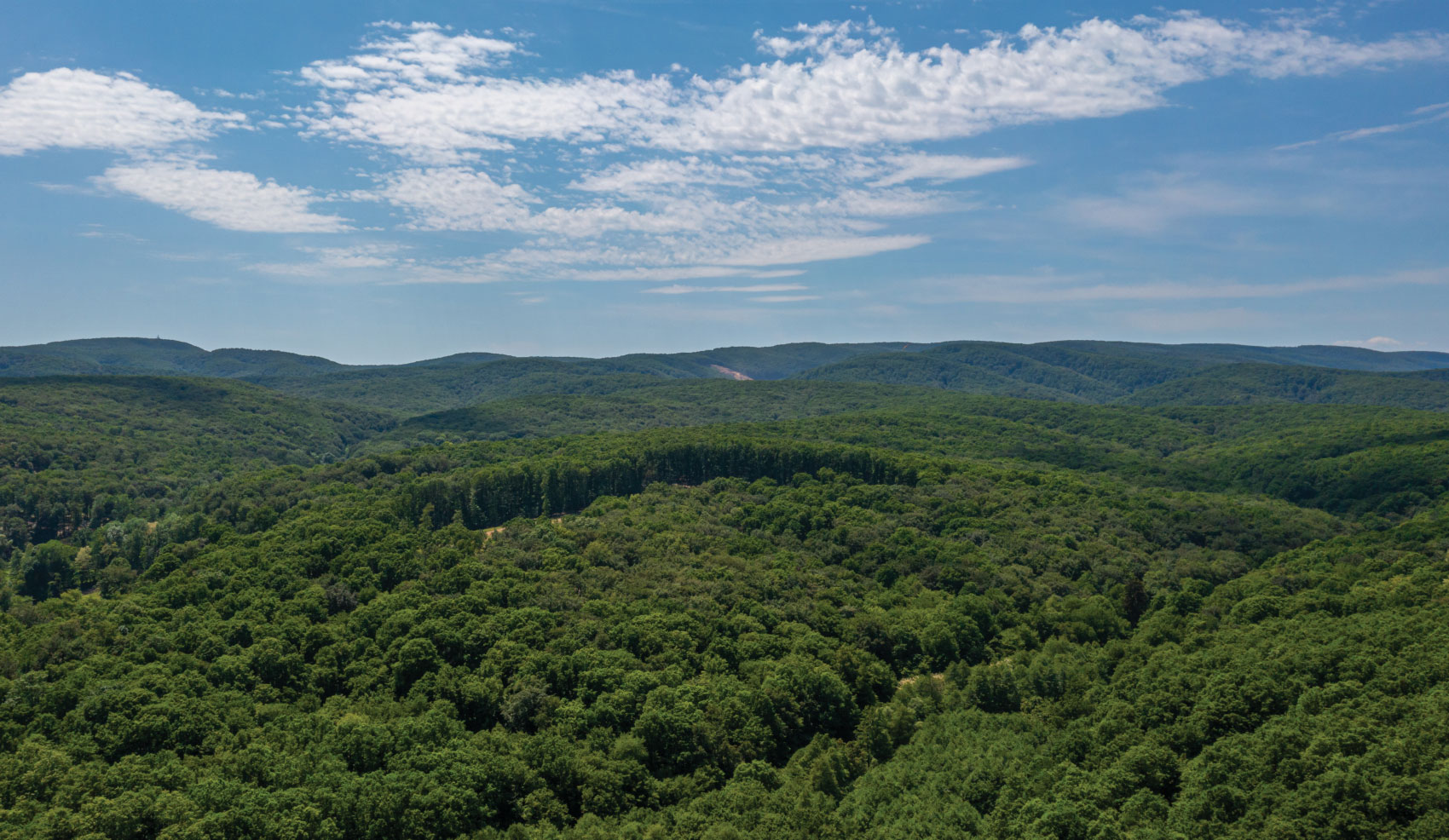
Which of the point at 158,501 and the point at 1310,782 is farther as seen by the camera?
the point at 158,501

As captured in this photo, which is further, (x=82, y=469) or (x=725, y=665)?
(x=82, y=469)

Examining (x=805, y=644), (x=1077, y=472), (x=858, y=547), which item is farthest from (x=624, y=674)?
(x=1077, y=472)

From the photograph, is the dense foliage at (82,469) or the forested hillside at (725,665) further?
the dense foliage at (82,469)

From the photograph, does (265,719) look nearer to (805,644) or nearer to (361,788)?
(361,788)

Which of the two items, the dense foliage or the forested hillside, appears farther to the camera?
the dense foliage

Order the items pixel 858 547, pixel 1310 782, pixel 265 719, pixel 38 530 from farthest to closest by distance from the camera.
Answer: pixel 38 530, pixel 858 547, pixel 265 719, pixel 1310 782

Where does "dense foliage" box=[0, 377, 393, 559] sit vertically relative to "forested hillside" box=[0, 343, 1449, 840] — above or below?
above

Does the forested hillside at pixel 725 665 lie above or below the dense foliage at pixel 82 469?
below

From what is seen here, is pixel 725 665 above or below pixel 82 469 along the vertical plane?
below
